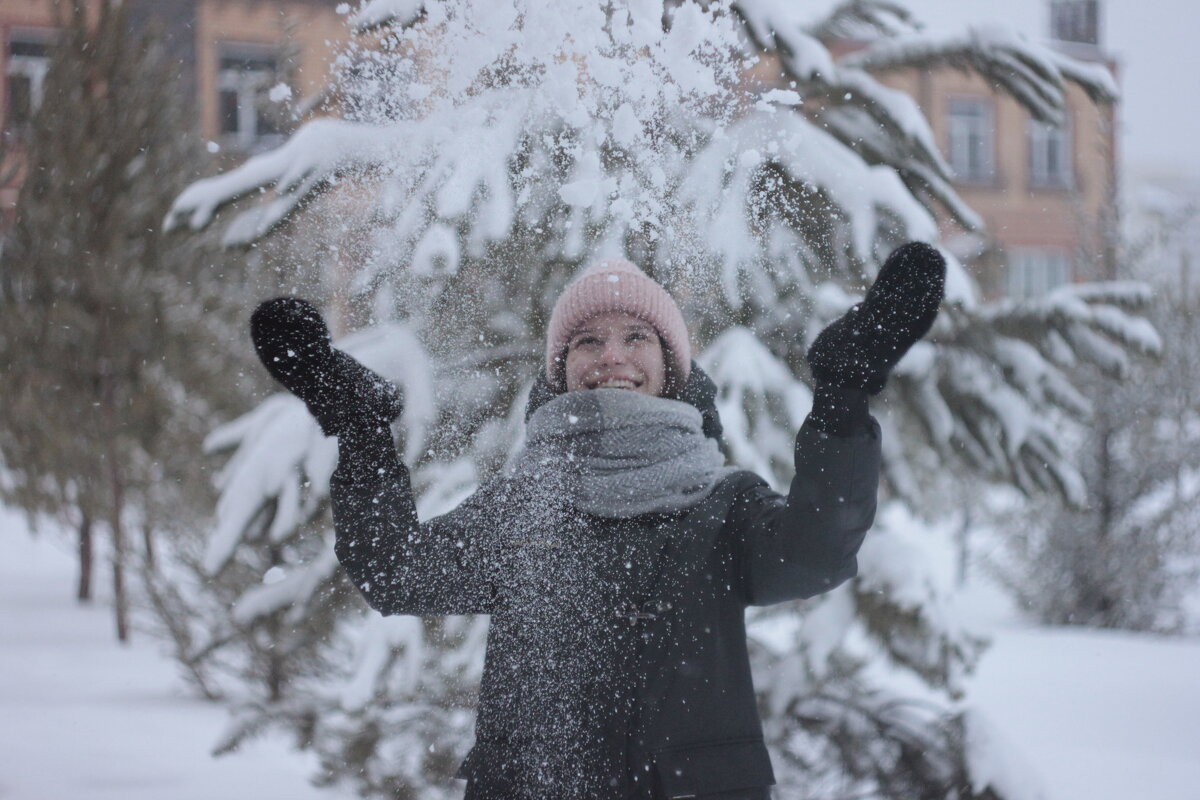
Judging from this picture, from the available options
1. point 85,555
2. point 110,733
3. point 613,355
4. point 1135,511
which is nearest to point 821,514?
point 613,355

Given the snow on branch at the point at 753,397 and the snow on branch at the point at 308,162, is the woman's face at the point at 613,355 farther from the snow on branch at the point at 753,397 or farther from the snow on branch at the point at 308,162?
the snow on branch at the point at 753,397

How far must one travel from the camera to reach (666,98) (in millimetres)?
1338

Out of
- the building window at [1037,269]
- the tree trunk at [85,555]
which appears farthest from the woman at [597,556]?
the tree trunk at [85,555]

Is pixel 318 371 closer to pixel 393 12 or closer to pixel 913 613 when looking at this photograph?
pixel 393 12

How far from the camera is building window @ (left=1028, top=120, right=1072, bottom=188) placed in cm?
198

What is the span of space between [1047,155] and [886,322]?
1.21 metres

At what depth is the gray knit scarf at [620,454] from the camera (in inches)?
47.4

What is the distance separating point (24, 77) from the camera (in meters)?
1.84

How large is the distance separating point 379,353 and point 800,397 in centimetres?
72

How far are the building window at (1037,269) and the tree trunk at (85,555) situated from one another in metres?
3.57

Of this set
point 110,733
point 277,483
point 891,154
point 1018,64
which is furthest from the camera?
point 110,733

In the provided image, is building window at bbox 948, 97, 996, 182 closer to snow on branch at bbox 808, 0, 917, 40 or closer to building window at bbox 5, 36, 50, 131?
snow on branch at bbox 808, 0, 917, 40

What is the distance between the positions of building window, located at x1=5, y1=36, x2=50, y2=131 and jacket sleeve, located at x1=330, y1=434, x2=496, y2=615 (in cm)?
107

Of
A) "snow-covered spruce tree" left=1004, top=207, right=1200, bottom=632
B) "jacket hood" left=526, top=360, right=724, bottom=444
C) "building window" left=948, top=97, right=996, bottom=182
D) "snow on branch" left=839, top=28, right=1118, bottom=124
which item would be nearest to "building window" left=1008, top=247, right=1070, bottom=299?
"building window" left=948, top=97, right=996, bottom=182
